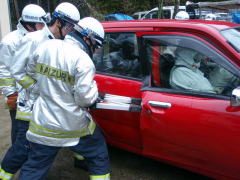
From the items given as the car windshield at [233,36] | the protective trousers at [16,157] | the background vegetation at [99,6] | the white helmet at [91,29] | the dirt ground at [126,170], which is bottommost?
the dirt ground at [126,170]

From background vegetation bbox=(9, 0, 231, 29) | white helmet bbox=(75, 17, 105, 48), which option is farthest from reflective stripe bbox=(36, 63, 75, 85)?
background vegetation bbox=(9, 0, 231, 29)

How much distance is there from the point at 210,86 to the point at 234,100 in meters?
0.37

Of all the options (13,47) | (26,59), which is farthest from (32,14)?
(26,59)

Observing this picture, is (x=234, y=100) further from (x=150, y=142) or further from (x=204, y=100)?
(x=150, y=142)

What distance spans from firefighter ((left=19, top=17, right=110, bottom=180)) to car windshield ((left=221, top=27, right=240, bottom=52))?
1.04 metres

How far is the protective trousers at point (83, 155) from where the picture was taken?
217cm

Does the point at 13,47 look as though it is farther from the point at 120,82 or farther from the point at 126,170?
the point at 126,170

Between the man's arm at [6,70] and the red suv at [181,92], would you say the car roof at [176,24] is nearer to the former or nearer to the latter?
the red suv at [181,92]

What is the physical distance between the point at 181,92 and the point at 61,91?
1.01m

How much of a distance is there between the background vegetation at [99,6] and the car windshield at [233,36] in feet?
21.5

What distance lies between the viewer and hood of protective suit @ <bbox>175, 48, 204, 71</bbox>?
7.73 feet

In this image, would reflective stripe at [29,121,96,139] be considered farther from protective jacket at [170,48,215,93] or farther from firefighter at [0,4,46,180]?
protective jacket at [170,48,215,93]

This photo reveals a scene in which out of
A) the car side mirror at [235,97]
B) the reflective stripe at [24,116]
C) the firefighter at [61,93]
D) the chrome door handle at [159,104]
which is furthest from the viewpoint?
the reflective stripe at [24,116]

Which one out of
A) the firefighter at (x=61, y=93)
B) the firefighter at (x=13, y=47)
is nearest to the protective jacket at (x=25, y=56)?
the firefighter at (x=61, y=93)
